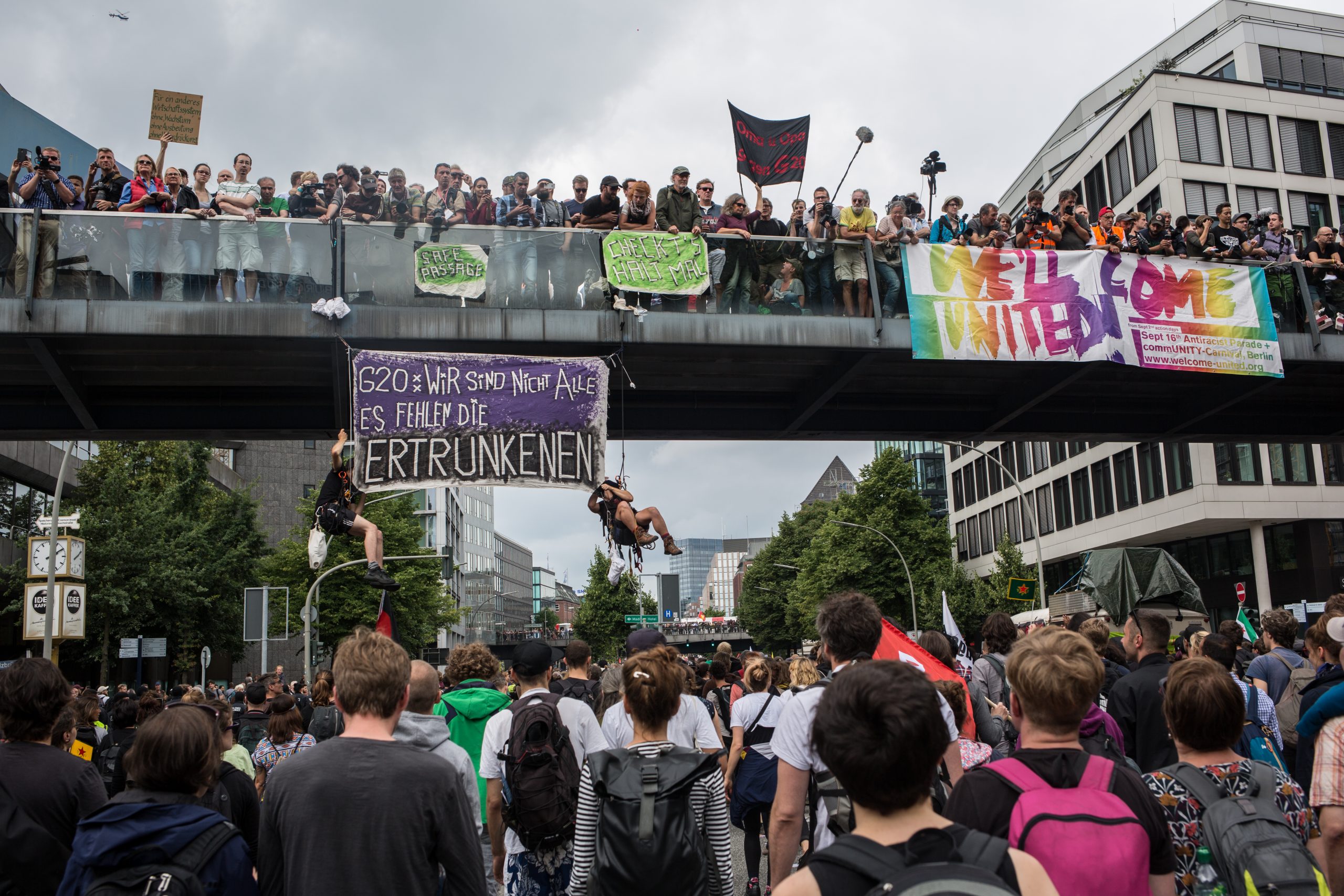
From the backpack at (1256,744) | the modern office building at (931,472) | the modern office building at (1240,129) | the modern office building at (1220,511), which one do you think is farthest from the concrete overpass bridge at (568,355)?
the modern office building at (931,472)

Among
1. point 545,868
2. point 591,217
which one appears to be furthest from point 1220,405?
point 545,868

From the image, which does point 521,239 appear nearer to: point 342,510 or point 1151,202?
point 342,510

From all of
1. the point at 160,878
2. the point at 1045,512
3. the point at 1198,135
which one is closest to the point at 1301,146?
the point at 1198,135

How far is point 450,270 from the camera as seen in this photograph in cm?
1194

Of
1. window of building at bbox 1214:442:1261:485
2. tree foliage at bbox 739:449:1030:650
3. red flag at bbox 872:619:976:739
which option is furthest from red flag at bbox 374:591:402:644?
tree foliage at bbox 739:449:1030:650

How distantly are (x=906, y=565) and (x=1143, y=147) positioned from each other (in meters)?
22.3

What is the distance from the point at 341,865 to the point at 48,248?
9.93m

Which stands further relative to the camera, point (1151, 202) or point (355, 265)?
point (1151, 202)

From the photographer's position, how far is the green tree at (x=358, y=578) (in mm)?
48875

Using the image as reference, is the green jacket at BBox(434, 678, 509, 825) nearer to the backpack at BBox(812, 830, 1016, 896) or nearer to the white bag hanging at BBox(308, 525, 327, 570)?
the white bag hanging at BBox(308, 525, 327, 570)

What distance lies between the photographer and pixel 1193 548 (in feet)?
152

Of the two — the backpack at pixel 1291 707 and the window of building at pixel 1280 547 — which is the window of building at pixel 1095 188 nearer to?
the window of building at pixel 1280 547

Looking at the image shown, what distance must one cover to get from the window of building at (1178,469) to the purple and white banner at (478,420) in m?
35.6

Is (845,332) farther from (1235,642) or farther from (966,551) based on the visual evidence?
(966,551)
